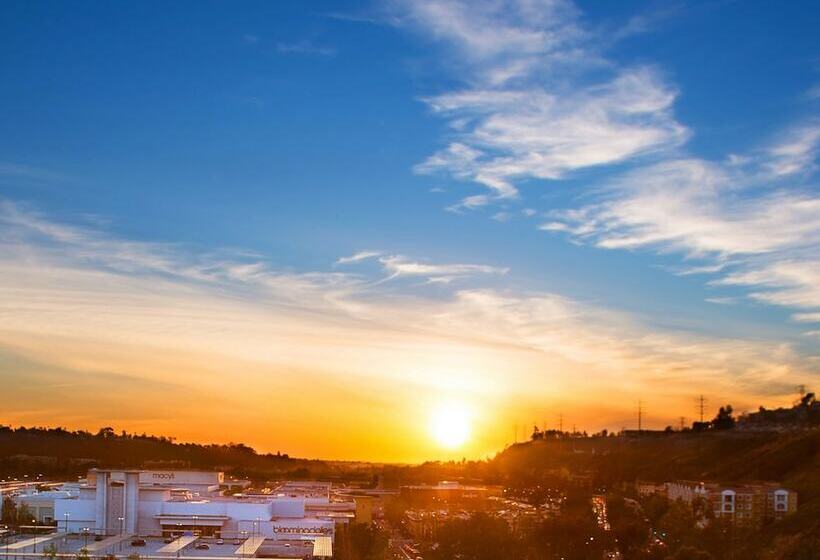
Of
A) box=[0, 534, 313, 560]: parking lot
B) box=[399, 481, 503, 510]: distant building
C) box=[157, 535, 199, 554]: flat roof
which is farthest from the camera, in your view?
box=[399, 481, 503, 510]: distant building

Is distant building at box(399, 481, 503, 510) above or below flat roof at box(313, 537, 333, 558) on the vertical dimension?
below

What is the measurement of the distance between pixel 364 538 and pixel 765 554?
11120 millimetres

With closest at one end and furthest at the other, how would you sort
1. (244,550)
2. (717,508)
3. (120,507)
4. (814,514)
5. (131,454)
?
(244,550) → (120,507) → (814,514) → (717,508) → (131,454)

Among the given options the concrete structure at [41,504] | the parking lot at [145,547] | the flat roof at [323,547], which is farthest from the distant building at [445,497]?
the parking lot at [145,547]

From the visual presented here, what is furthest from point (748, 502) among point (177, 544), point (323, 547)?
point (177, 544)

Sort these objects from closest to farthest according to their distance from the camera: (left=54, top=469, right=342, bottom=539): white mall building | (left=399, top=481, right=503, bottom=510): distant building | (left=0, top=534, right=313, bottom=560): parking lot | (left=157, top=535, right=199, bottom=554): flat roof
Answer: (left=0, top=534, right=313, bottom=560): parking lot < (left=157, top=535, right=199, bottom=554): flat roof < (left=54, top=469, right=342, bottom=539): white mall building < (left=399, top=481, right=503, bottom=510): distant building

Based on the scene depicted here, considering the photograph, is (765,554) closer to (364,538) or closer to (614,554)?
(614,554)

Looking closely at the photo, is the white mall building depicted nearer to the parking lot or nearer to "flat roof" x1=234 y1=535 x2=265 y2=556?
"flat roof" x1=234 y1=535 x2=265 y2=556

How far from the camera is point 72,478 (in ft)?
145

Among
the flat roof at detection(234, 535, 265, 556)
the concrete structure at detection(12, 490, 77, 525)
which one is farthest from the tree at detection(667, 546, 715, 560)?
the concrete structure at detection(12, 490, 77, 525)

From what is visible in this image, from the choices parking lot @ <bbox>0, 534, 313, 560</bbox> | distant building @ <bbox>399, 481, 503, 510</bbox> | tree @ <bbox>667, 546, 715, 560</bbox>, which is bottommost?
distant building @ <bbox>399, 481, 503, 510</bbox>

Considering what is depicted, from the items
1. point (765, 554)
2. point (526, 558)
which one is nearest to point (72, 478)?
point (526, 558)

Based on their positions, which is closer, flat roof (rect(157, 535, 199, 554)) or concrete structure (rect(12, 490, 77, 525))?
flat roof (rect(157, 535, 199, 554))

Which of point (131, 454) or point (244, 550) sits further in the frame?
point (131, 454)
